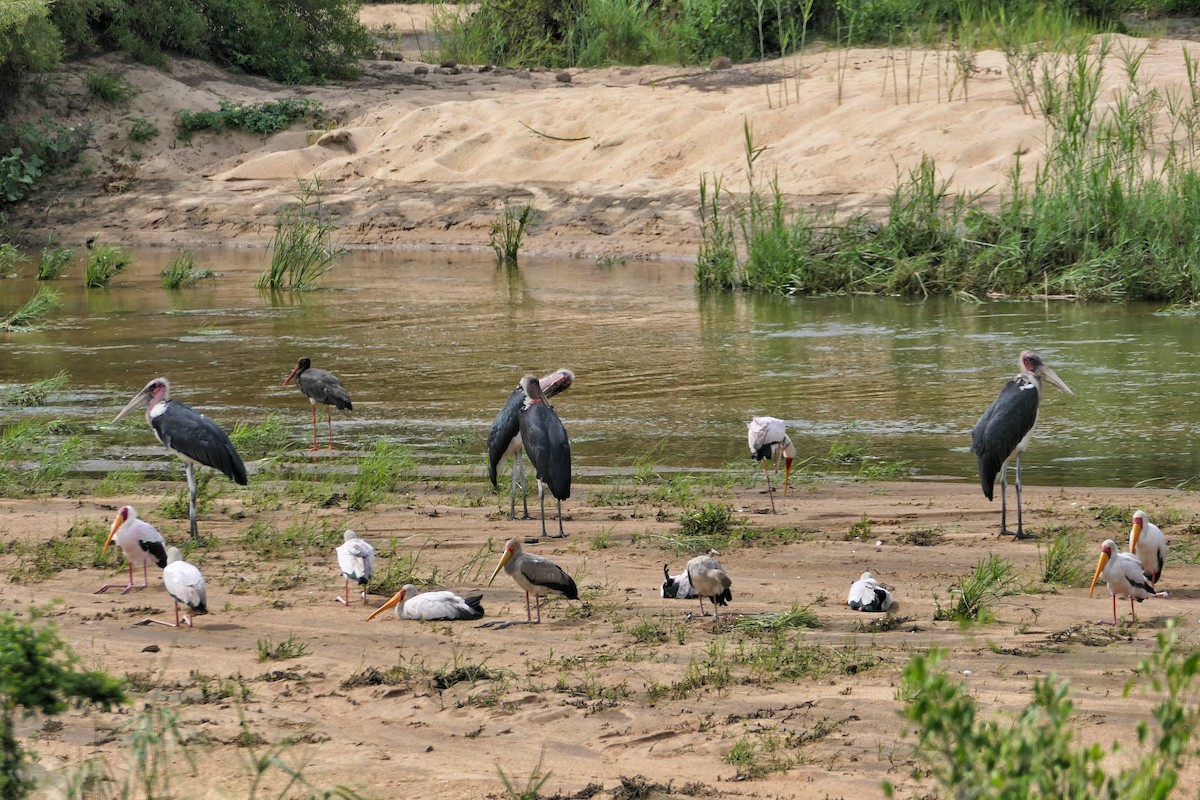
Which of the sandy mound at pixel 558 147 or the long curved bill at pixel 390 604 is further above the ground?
the sandy mound at pixel 558 147

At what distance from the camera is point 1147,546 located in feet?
20.9

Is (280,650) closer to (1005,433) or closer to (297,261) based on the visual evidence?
(1005,433)

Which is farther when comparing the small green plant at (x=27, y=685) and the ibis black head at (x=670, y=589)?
the ibis black head at (x=670, y=589)

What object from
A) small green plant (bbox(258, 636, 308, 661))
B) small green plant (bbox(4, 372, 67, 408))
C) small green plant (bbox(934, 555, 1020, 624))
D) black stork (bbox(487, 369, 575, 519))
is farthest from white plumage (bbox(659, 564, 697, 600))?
small green plant (bbox(4, 372, 67, 408))

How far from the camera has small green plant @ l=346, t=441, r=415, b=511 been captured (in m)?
8.29

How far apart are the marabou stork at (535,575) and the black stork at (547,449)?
4.10 ft

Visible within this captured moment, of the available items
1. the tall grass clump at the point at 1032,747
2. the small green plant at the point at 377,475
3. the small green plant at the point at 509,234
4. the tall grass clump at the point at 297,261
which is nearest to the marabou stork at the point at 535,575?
the small green plant at the point at 377,475

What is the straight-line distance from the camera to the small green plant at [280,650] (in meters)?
5.59

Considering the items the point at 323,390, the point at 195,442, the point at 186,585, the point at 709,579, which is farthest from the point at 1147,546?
the point at 323,390

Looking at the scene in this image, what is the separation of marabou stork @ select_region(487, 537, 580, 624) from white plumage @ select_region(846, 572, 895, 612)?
121 cm

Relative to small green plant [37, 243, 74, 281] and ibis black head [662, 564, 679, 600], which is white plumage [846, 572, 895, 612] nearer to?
ibis black head [662, 564, 679, 600]

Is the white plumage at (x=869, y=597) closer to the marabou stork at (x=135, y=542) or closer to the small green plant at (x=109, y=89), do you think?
the marabou stork at (x=135, y=542)

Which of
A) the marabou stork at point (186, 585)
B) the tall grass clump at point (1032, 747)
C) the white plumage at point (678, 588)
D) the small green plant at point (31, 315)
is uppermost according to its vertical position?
the tall grass clump at point (1032, 747)

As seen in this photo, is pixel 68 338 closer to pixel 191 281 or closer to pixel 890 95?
pixel 191 281
